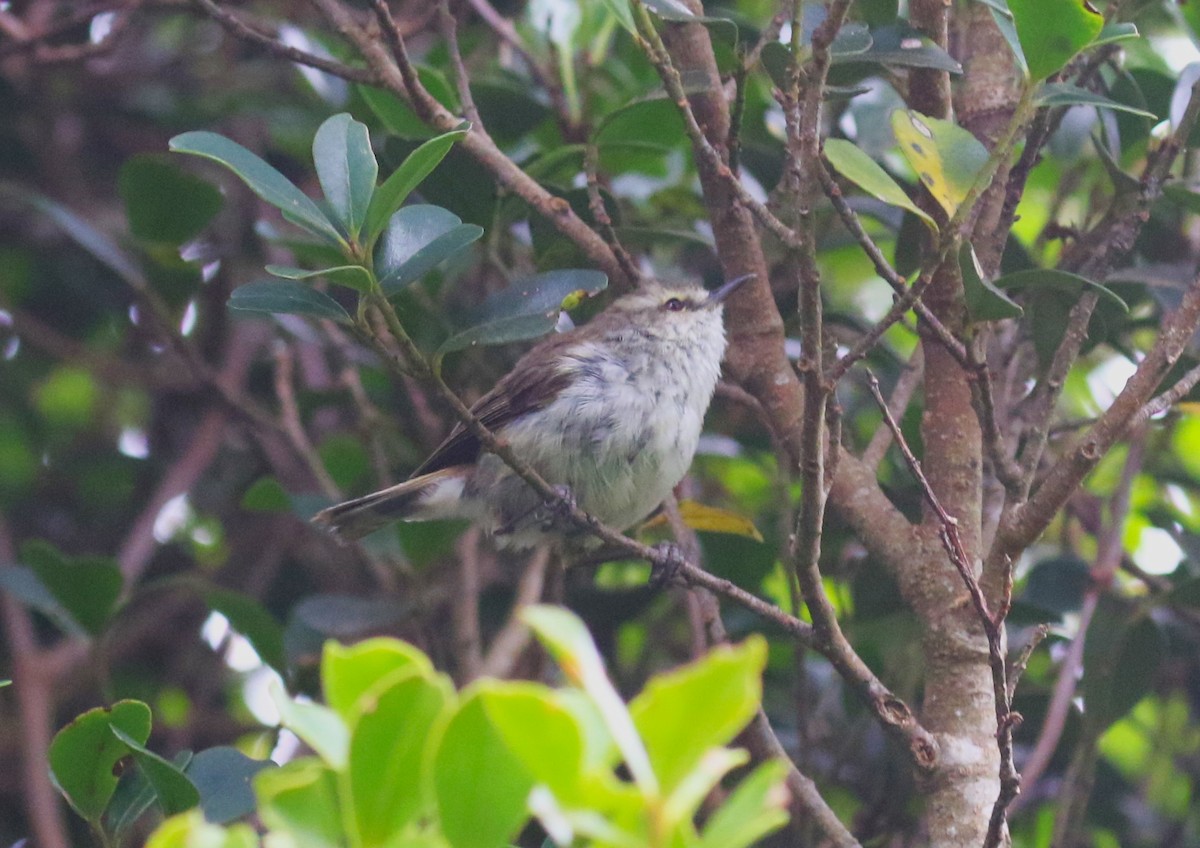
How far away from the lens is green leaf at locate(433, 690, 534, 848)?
1207 millimetres

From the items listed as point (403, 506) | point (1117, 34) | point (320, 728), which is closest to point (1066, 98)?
point (1117, 34)

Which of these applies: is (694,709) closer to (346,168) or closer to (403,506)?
(346,168)

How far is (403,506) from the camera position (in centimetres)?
393

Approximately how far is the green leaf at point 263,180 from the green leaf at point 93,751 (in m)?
0.83

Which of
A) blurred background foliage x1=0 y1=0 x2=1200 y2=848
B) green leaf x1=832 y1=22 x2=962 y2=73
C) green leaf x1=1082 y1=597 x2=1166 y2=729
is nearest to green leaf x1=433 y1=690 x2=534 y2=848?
green leaf x1=832 y1=22 x2=962 y2=73

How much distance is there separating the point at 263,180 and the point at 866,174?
1.02 metres

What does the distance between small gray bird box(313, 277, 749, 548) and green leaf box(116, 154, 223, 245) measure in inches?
39.6

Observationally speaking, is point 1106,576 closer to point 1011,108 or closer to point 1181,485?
point 1181,485

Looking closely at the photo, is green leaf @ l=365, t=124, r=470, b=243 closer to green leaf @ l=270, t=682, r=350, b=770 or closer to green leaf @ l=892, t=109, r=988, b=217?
green leaf @ l=892, t=109, r=988, b=217

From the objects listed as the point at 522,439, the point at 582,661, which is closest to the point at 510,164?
the point at 522,439

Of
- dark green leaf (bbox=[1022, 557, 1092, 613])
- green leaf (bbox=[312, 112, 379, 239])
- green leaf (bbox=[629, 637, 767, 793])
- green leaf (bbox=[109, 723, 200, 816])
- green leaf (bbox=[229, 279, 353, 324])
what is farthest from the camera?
dark green leaf (bbox=[1022, 557, 1092, 613])

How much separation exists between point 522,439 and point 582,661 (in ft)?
9.85

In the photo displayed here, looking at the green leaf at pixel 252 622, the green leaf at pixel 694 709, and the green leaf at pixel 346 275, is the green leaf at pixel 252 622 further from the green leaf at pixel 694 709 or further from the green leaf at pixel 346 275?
the green leaf at pixel 694 709

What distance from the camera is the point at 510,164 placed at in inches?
126
